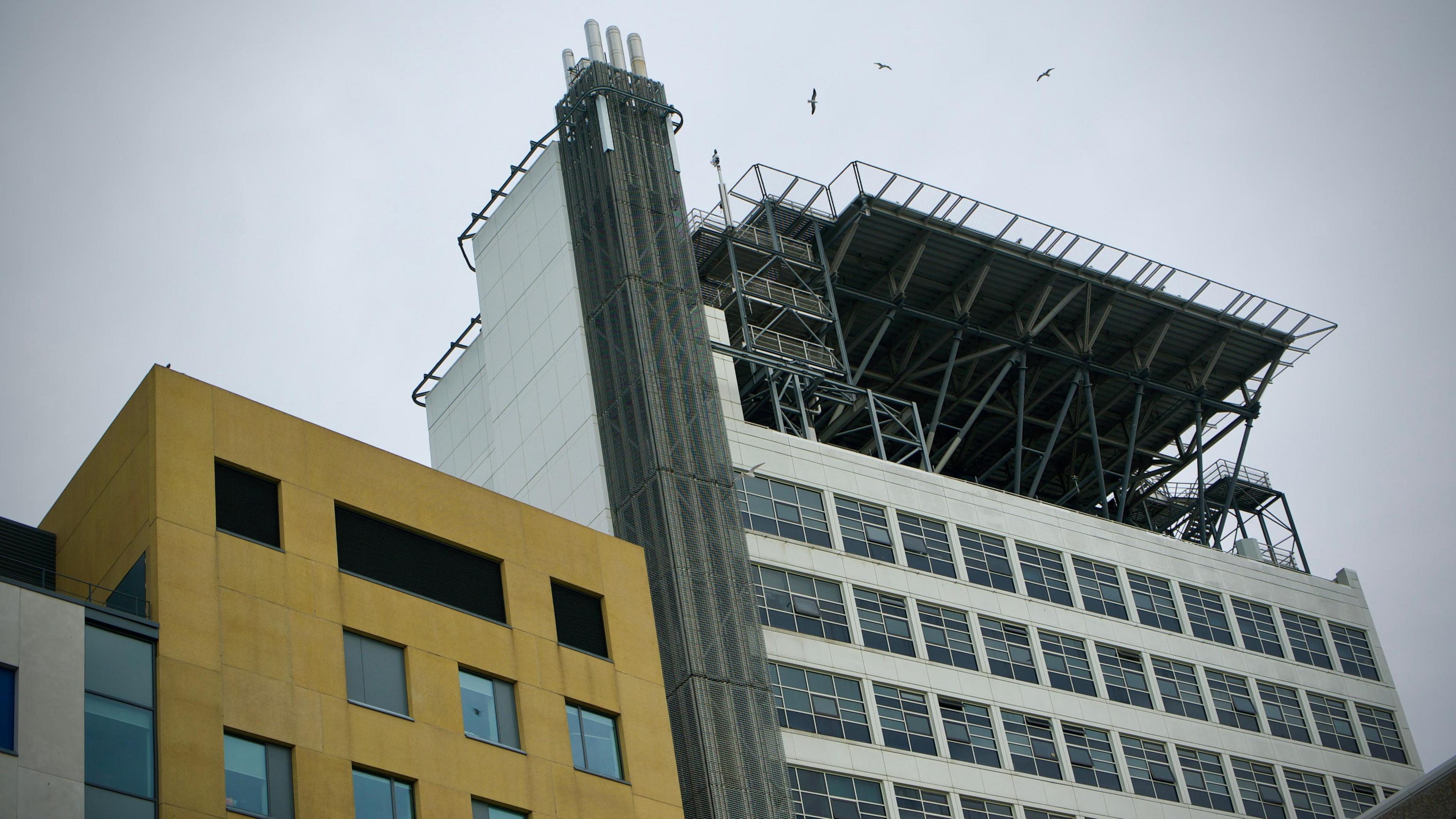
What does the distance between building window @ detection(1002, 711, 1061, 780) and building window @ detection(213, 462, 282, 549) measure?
34.9m

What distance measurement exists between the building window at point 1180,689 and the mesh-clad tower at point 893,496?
0.15 metres

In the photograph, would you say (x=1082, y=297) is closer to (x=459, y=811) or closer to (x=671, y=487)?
(x=671, y=487)

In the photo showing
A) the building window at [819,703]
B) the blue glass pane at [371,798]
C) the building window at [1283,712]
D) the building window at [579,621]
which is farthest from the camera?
the building window at [1283,712]

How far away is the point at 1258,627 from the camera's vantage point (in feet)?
269

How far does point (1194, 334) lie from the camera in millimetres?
94000

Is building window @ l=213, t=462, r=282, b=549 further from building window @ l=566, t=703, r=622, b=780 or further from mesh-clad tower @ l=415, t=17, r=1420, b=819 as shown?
mesh-clad tower @ l=415, t=17, r=1420, b=819

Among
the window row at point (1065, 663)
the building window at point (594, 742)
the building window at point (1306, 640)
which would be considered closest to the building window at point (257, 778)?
the building window at point (594, 742)

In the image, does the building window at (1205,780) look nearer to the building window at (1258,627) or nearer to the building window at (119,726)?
the building window at (1258,627)

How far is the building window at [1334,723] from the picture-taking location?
80000 mm

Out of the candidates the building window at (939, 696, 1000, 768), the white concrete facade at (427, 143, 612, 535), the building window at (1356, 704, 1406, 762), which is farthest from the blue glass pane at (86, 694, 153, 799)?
the building window at (1356, 704, 1406, 762)

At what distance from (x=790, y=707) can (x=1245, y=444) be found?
42534 mm

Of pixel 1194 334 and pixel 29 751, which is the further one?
pixel 1194 334

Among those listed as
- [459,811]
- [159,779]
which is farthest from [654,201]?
[159,779]

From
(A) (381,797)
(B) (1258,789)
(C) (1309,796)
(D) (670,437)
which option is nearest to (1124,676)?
(B) (1258,789)
